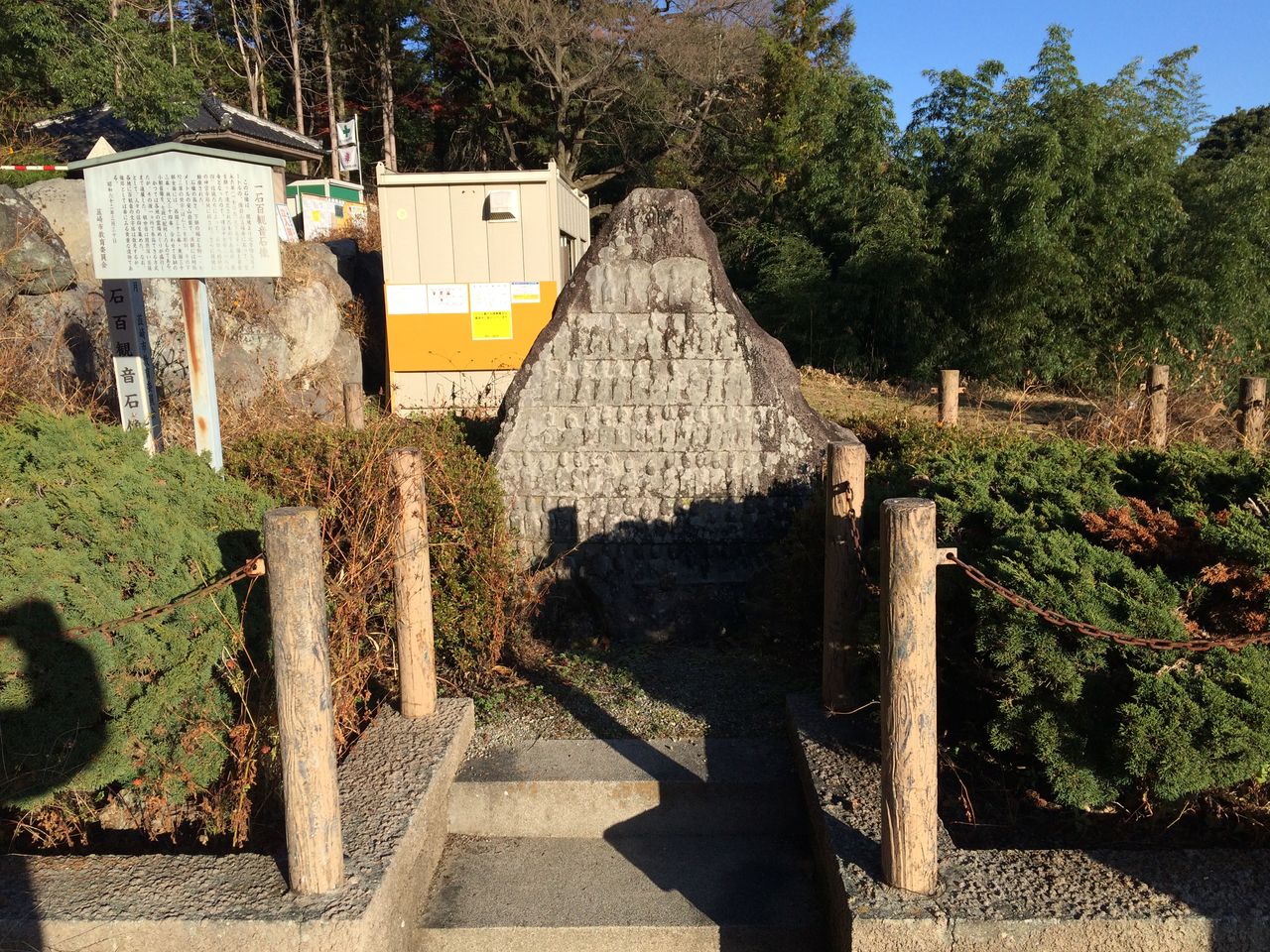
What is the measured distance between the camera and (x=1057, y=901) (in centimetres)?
260

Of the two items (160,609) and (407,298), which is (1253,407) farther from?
(407,298)

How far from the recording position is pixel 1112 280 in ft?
45.4

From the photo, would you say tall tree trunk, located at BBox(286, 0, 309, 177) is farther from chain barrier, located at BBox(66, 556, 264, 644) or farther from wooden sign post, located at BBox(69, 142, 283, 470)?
chain barrier, located at BBox(66, 556, 264, 644)

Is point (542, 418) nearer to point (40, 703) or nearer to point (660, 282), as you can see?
point (660, 282)

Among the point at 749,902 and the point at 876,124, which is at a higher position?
the point at 876,124

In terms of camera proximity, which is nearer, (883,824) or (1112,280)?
(883,824)

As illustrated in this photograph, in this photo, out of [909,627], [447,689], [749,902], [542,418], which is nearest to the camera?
[909,627]

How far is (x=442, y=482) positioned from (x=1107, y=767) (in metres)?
2.96

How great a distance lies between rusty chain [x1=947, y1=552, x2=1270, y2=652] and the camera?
266cm

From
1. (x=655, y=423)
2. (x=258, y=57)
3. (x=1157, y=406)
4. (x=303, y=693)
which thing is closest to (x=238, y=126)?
(x=258, y=57)

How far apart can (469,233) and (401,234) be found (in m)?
0.78

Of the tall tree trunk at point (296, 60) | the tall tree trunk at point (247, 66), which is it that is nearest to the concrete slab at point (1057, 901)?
the tall tree trunk at point (296, 60)

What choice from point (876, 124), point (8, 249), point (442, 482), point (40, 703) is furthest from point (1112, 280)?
point (40, 703)

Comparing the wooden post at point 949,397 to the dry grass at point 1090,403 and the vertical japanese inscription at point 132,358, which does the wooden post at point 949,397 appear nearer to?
the dry grass at point 1090,403
